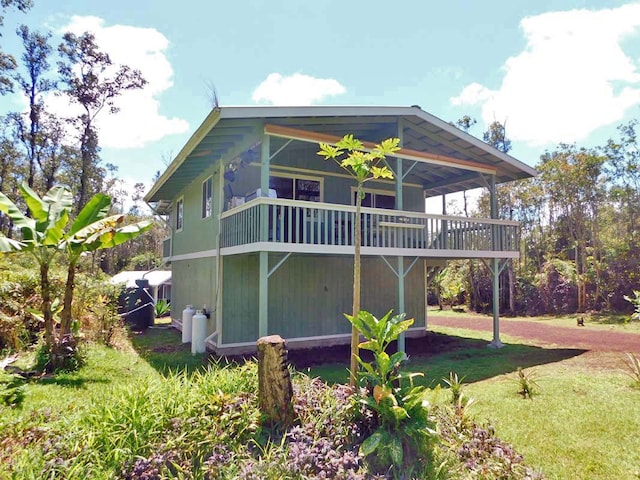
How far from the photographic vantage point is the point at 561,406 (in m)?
5.31

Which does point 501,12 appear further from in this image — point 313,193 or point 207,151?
point 207,151

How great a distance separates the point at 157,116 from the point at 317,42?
2638cm

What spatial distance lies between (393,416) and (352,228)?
5616 millimetres

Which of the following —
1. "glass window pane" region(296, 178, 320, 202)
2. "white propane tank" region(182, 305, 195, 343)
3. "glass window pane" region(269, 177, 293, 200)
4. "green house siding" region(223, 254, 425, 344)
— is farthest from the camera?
"glass window pane" region(296, 178, 320, 202)

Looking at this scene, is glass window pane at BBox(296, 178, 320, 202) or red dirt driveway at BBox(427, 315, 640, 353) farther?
glass window pane at BBox(296, 178, 320, 202)

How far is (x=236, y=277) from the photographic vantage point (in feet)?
30.9

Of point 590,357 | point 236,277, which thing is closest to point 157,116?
point 236,277

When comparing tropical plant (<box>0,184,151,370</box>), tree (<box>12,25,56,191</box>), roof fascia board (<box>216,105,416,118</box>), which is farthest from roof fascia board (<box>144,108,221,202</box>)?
tree (<box>12,25,56,191</box>)

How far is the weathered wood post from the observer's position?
12.1 feet

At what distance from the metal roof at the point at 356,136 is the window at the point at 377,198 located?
1.10 meters

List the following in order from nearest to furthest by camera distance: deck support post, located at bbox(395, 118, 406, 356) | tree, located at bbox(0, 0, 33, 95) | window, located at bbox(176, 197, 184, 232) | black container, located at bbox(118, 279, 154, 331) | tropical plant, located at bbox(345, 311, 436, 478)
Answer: tropical plant, located at bbox(345, 311, 436, 478)
deck support post, located at bbox(395, 118, 406, 356)
black container, located at bbox(118, 279, 154, 331)
window, located at bbox(176, 197, 184, 232)
tree, located at bbox(0, 0, 33, 95)

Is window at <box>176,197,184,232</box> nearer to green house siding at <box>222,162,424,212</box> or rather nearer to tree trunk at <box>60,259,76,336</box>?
green house siding at <box>222,162,424,212</box>

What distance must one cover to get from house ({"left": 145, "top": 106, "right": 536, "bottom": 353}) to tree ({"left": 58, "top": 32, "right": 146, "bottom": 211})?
14.9 meters

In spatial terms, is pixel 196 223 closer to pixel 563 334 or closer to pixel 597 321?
pixel 563 334
